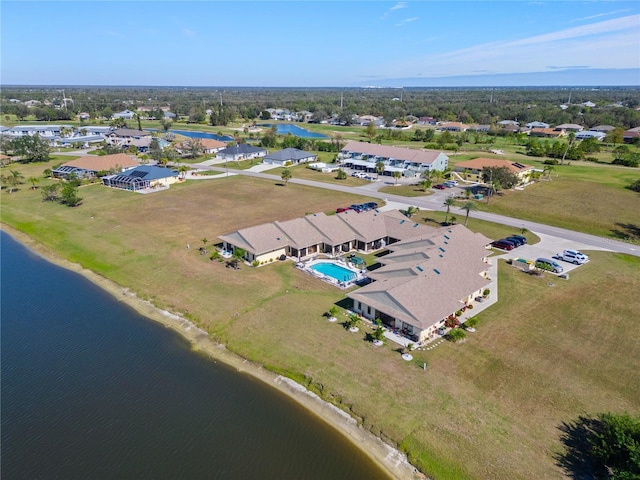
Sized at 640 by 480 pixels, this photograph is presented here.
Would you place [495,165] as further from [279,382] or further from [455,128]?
[455,128]

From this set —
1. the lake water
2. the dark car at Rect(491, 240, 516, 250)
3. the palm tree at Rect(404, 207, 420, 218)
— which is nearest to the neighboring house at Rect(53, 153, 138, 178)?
the lake water

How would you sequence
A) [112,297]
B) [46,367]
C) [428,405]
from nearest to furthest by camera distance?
[428,405] → [46,367] → [112,297]

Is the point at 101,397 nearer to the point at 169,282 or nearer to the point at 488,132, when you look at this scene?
the point at 169,282

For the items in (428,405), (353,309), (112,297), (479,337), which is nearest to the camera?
(428,405)

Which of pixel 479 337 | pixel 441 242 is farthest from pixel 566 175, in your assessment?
pixel 479 337

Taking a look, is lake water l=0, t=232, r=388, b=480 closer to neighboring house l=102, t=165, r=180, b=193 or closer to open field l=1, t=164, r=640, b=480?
open field l=1, t=164, r=640, b=480

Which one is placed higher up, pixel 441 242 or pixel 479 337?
pixel 441 242

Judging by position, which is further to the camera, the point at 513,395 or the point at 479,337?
the point at 479,337
